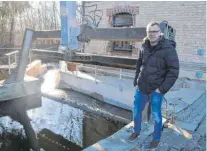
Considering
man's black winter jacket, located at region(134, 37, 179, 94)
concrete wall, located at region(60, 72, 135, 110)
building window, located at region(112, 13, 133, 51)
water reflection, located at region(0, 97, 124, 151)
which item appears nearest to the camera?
man's black winter jacket, located at region(134, 37, 179, 94)

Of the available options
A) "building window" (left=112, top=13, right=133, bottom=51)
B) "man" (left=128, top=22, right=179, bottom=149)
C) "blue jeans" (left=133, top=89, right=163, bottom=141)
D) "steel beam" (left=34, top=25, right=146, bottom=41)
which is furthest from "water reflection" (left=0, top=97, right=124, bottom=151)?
"building window" (left=112, top=13, right=133, bottom=51)

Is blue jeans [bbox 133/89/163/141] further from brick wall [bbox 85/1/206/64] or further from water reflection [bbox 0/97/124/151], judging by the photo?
brick wall [bbox 85/1/206/64]

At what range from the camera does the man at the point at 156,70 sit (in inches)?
109

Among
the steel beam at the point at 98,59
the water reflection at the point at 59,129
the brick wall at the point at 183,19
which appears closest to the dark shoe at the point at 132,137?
the steel beam at the point at 98,59

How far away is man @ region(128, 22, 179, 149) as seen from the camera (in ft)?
9.05

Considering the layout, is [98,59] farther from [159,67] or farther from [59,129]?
[59,129]

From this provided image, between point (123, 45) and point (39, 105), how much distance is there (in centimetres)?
446

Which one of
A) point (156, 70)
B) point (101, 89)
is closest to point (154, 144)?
point (156, 70)

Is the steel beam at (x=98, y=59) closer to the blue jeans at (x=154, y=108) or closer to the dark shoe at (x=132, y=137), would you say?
the blue jeans at (x=154, y=108)

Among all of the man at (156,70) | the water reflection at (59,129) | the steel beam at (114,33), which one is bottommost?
the water reflection at (59,129)

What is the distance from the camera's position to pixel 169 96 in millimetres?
5746

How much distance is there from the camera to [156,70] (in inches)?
113

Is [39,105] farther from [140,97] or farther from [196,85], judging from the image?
[196,85]

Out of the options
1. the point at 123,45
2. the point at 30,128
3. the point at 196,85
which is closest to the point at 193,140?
the point at 30,128
